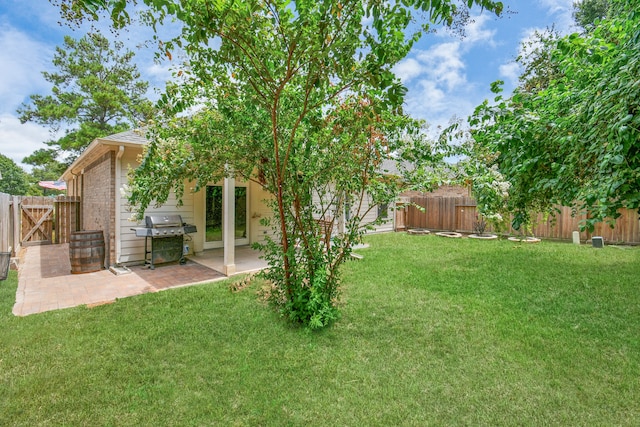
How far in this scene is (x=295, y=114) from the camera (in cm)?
311

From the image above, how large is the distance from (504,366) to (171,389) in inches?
121

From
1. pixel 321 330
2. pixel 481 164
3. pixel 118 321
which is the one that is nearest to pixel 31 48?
pixel 118 321

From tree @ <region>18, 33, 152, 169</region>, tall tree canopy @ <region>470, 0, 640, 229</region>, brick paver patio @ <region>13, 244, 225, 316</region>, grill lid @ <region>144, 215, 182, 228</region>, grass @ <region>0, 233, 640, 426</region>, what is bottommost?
grass @ <region>0, 233, 640, 426</region>

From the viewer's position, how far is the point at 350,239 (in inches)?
141

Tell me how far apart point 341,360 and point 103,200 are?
6.74m

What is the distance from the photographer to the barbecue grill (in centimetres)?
614

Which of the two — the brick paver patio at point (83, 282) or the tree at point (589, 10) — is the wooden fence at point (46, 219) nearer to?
the brick paver patio at point (83, 282)

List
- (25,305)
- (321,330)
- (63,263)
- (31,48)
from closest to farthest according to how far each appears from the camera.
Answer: (321,330), (25,305), (31,48), (63,263)

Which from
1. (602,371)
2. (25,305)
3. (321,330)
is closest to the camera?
(602,371)

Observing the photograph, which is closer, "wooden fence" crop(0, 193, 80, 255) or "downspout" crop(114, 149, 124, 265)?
"downspout" crop(114, 149, 124, 265)

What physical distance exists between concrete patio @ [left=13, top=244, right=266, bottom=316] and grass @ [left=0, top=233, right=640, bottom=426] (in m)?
0.33

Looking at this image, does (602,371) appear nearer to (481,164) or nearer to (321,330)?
(481,164)

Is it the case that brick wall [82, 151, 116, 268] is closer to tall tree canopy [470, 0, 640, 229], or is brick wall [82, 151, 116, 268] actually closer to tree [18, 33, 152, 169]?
tall tree canopy [470, 0, 640, 229]

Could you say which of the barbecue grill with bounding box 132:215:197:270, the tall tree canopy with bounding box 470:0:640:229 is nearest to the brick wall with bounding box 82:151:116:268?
the barbecue grill with bounding box 132:215:197:270
